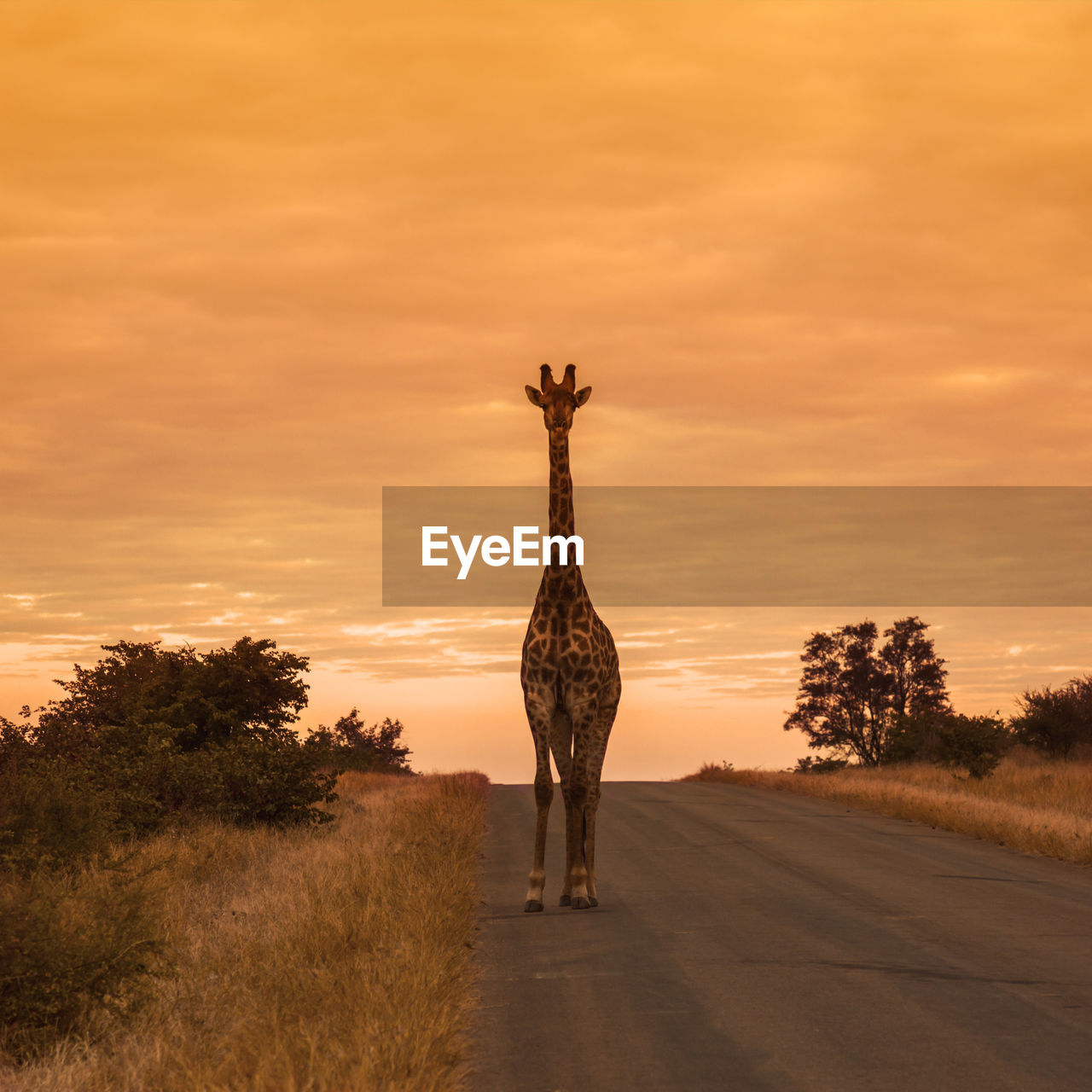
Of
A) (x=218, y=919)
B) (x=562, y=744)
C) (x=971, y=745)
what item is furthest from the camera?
(x=971, y=745)

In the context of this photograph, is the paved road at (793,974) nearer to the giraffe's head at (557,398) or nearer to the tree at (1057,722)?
the giraffe's head at (557,398)

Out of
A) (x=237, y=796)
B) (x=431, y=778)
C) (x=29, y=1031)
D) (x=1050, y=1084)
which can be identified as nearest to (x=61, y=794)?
(x=237, y=796)

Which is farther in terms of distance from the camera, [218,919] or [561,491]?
[561,491]

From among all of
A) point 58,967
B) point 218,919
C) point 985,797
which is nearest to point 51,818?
point 218,919

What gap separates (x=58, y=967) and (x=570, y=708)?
6.72m

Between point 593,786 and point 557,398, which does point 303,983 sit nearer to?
point 593,786

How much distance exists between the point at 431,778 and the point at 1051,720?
26.6m

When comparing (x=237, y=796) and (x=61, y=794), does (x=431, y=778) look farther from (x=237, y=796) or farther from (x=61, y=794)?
(x=61, y=794)

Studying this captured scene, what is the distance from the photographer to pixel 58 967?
31.3 ft

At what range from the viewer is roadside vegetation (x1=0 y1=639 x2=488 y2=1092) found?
8047 millimetres

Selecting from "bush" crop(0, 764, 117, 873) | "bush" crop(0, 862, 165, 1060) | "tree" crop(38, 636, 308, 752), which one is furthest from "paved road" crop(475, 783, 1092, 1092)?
"tree" crop(38, 636, 308, 752)

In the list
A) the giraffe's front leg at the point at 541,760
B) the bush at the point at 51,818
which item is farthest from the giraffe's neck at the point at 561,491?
the bush at the point at 51,818

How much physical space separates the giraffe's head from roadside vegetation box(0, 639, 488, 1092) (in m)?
5.54

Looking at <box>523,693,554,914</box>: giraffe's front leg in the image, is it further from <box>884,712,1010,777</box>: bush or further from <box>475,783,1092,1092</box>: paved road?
<box>884,712,1010,777</box>: bush
